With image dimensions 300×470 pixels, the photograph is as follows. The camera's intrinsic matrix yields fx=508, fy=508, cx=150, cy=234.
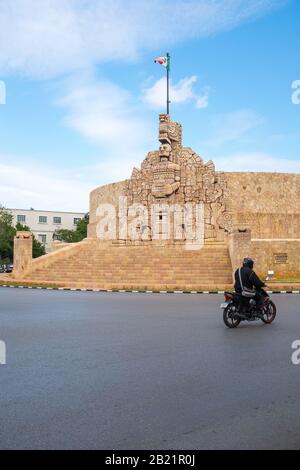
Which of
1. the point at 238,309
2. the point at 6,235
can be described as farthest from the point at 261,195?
the point at 6,235

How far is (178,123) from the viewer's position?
32.8m

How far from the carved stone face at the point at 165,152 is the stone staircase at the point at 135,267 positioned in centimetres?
553

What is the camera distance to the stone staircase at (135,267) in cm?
2219

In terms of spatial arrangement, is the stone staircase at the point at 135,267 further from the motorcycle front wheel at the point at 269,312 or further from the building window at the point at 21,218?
the building window at the point at 21,218

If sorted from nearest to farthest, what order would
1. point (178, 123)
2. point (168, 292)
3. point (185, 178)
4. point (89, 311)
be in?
point (89, 311) < point (168, 292) < point (185, 178) < point (178, 123)

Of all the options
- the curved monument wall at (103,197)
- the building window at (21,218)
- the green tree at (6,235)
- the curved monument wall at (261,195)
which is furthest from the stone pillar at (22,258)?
the building window at (21,218)

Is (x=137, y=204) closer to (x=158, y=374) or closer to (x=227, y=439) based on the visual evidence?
(x=158, y=374)

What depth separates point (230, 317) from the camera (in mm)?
9648

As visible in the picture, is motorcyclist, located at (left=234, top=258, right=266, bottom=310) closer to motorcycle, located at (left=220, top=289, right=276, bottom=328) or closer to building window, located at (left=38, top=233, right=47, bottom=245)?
motorcycle, located at (left=220, top=289, right=276, bottom=328)

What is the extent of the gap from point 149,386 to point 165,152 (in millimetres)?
26473

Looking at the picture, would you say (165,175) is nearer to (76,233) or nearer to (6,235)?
(6,235)

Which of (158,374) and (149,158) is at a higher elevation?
(149,158)
